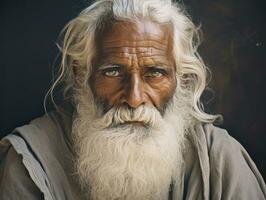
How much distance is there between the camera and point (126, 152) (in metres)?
2.30

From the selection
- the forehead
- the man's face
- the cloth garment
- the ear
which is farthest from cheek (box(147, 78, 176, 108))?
the ear

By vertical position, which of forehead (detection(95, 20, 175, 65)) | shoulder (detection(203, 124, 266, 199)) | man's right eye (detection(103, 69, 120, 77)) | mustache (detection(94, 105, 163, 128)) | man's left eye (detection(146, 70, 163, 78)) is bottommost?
shoulder (detection(203, 124, 266, 199))

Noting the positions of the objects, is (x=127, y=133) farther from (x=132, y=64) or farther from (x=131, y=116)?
(x=132, y=64)

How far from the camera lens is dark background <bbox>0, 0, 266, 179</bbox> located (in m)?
2.70

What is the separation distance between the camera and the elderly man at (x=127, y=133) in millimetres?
2297

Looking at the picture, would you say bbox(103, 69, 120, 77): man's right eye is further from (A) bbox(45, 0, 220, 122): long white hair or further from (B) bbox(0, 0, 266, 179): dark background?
(B) bbox(0, 0, 266, 179): dark background

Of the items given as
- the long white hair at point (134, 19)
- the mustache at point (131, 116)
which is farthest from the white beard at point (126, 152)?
the long white hair at point (134, 19)

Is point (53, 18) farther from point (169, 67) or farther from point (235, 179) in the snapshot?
point (235, 179)

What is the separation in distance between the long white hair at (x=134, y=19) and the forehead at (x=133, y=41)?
0.04m

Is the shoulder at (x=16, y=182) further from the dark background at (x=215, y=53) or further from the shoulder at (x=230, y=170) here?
the shoulder at (x=230, y=170)

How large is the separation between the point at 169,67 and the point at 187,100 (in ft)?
0.94

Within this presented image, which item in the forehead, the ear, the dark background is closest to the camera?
the forehead

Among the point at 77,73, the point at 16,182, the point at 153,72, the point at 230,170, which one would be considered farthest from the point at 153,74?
the point at 16,182

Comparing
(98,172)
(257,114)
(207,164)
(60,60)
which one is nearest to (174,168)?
(207,164)
